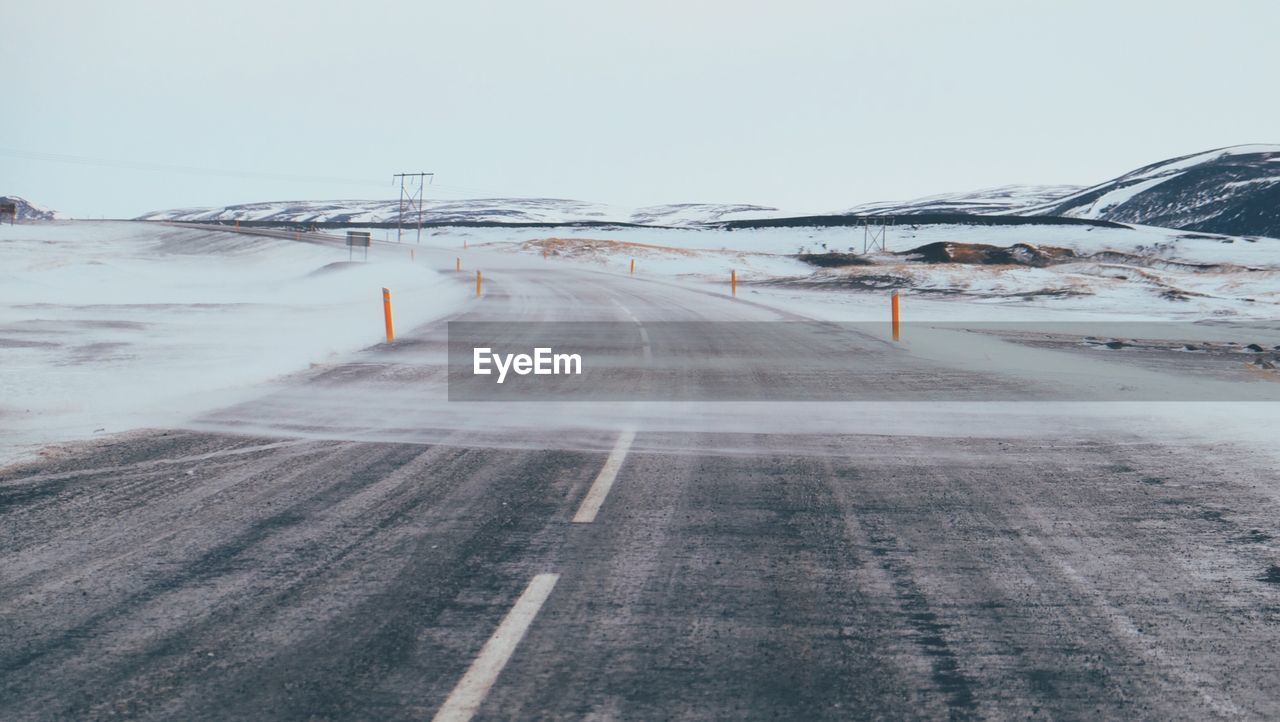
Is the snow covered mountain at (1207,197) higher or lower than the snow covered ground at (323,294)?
higher

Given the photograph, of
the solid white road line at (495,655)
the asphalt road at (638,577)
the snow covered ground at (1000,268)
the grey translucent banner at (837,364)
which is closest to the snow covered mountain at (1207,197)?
the snow covered ground at (1000,268)

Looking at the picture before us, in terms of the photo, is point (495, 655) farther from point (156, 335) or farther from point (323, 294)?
point (323, 294)

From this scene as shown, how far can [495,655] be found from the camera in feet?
12.7

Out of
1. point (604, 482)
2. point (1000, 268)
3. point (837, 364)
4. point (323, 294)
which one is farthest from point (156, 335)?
point (1000, 268)

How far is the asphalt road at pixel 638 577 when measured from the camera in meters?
3.61

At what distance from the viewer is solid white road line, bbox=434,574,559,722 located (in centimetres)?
344

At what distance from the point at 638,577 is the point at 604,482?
2020 mm

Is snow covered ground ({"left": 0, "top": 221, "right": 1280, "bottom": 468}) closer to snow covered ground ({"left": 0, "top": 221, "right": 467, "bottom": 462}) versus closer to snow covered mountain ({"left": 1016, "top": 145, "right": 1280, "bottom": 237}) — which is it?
snow covered ground ({"left": 0, "top": 221, "right": 467, "bottom": 462})

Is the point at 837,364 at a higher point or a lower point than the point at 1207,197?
lower

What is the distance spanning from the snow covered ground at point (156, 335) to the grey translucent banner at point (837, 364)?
2842mm

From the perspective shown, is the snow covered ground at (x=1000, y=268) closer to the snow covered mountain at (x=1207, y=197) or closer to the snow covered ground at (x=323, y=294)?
the snow covered ground at (x=323, y=294)

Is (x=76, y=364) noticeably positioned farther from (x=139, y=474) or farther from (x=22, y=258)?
(x=22, y=258)

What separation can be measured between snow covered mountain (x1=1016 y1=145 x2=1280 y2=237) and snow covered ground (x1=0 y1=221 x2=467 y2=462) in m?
117

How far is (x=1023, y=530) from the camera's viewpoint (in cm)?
566
